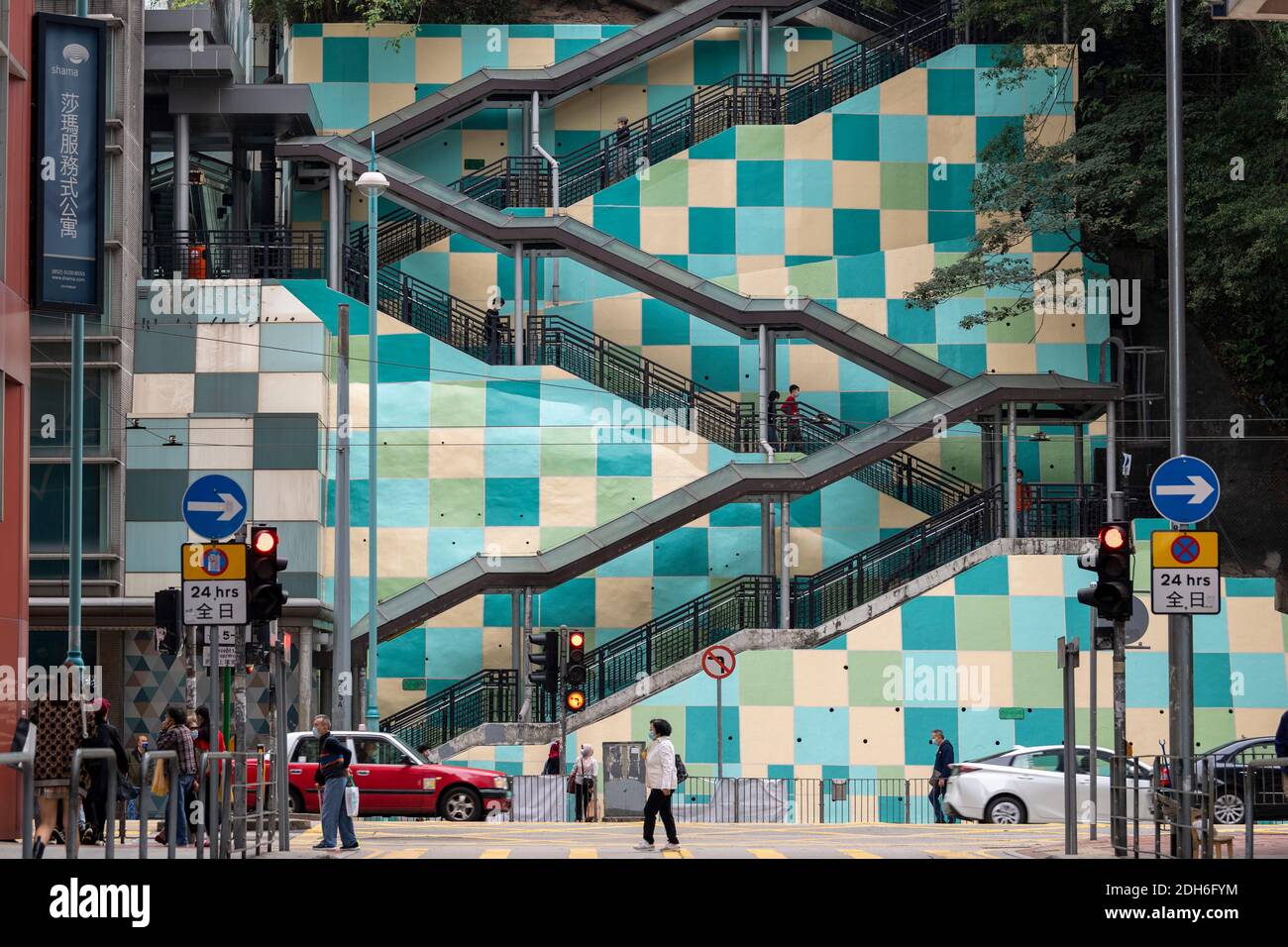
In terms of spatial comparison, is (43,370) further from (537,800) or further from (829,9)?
(829,9)

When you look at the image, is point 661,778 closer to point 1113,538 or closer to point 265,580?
point 265,580

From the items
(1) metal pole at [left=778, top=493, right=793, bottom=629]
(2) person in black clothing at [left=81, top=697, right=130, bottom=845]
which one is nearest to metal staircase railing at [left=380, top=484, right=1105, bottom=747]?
(1) metal pole at [left=778, top=493, right=793, bottom=629]

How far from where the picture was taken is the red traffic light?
1947 centimetres

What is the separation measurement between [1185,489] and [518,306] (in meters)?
24.3

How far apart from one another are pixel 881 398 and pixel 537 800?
48.5ft

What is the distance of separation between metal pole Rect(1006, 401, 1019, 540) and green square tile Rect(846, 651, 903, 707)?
3.52 m

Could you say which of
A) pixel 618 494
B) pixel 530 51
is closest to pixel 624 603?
pixel 618 494

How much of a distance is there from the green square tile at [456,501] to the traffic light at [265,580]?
21563mm

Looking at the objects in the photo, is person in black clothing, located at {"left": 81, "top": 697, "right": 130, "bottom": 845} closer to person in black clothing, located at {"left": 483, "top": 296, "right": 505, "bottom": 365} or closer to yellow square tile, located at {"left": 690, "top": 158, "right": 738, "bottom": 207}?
person in black clothing, located at {"left": 483, "top": 296, "right": 505, "bottom": 365}

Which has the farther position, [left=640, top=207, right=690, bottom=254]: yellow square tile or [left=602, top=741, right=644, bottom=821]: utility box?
[left=640, top=207, right=690, bottom=254]: yellow square tile

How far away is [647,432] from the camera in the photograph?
134 feet

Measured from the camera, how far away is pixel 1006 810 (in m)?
29.4

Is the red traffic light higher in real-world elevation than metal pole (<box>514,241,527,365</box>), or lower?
lower

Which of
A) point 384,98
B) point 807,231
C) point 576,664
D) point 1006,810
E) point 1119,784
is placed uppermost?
point 384,98
